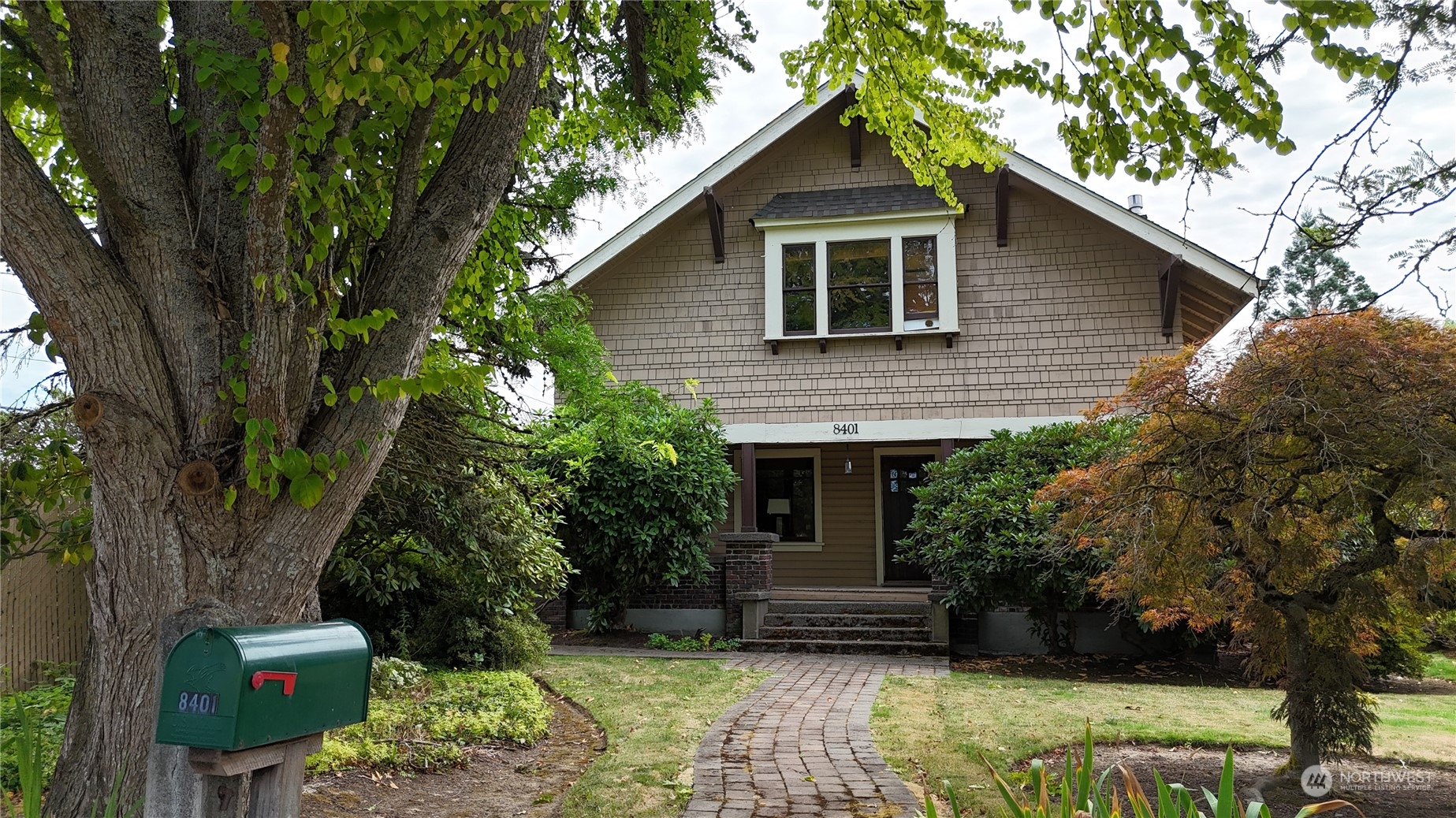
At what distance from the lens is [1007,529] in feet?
39.1

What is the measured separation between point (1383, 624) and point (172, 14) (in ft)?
23.8

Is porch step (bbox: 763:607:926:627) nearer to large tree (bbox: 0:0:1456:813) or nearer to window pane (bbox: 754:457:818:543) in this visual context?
window pane (bbox: 754:457:818:543)

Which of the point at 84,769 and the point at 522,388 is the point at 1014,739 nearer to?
the point at 522,388

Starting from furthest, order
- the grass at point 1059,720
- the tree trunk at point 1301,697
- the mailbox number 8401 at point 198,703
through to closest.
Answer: the grass at point 1059,720 < the tree trunk at point 1301,697 < the mailbox number 8401 at point 198,703

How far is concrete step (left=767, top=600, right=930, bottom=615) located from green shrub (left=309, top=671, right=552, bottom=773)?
233 inches

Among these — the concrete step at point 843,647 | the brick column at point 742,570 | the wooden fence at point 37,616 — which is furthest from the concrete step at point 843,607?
the wooden fence at point 37,616

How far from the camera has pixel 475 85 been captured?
4316 mm

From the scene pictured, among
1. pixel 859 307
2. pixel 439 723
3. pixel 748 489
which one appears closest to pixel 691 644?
pixel 748 489

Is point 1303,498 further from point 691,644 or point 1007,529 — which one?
point 691,644

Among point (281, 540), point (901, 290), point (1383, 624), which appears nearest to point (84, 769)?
point (281, 540)

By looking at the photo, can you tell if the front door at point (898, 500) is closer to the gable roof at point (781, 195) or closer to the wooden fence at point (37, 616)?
the gable roof at point (781, 195)

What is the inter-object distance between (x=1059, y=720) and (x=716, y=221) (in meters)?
9.73

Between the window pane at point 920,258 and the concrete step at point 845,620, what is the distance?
203 inches

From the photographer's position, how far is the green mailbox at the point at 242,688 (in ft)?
9.23
